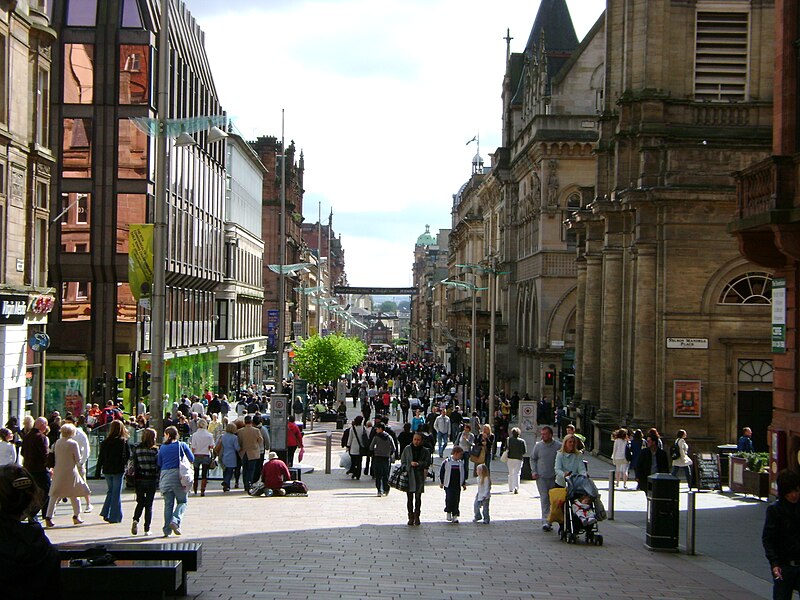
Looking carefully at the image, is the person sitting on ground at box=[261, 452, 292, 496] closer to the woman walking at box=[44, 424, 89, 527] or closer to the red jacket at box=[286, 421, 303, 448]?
the red jacket at box=[286, 421, 303, 448]

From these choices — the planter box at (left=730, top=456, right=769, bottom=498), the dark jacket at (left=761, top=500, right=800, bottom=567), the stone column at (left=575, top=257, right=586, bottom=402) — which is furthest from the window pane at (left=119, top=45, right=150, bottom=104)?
the dark jacket at (left=761, top=500, right=800, bottom=567)

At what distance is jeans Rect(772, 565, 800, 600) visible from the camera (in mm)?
9383

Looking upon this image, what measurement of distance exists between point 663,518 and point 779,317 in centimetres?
584

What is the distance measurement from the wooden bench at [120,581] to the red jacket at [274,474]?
11060 millimetres

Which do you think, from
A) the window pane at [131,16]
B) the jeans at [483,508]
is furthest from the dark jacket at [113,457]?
the window pane at [131,16]

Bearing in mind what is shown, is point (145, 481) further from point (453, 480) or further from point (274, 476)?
point (274, 476)

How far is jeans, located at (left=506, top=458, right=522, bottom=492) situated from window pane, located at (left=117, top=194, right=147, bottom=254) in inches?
903

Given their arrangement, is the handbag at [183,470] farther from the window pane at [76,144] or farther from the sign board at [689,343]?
the window pane at [76,144]

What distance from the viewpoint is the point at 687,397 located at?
31688 mm

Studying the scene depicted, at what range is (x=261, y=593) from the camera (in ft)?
35.9

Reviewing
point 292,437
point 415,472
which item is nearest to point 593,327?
point 292,437

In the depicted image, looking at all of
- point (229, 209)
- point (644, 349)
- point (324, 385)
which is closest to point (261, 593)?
point (644, 349)

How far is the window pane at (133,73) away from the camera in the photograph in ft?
137

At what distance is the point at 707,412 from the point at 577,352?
11.0 meters
